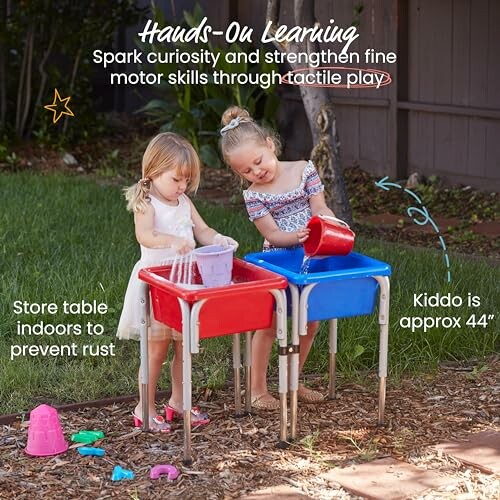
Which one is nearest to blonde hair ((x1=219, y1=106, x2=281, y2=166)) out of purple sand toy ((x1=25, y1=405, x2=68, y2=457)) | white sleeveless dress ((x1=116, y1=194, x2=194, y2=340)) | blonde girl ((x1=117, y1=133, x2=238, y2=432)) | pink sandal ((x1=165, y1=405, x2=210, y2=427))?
blonde girl ((x1=117, y1=133, x2=238, y2=432))

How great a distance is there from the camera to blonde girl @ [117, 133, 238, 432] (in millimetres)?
3906

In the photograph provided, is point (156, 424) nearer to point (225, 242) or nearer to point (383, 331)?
point (225, 242)

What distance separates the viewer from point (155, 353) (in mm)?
4066

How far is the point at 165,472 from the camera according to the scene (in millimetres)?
3596

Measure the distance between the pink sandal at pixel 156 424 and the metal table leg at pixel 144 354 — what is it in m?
0.03

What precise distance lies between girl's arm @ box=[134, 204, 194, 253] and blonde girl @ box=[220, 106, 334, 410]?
411 millimetres

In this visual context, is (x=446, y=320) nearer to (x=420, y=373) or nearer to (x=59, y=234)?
(x=420, y=373)

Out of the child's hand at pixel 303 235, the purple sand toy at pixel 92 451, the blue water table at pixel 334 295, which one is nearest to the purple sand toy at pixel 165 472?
the purple sand toy at pixel 92 451

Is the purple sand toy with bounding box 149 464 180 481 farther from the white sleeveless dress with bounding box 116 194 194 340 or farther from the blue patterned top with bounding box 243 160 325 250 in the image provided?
the blue patterned top with bounding box 243 160 325 250

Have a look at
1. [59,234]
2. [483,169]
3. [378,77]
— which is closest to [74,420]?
[59,234]

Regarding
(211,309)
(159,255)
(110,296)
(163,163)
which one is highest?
(163,163)

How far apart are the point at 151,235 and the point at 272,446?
2.95 feet

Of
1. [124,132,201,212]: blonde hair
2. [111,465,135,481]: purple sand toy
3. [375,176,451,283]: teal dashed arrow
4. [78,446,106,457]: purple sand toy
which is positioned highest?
[124,132,201,212]: blonde hair

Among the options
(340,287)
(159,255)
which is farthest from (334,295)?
(159,255)
